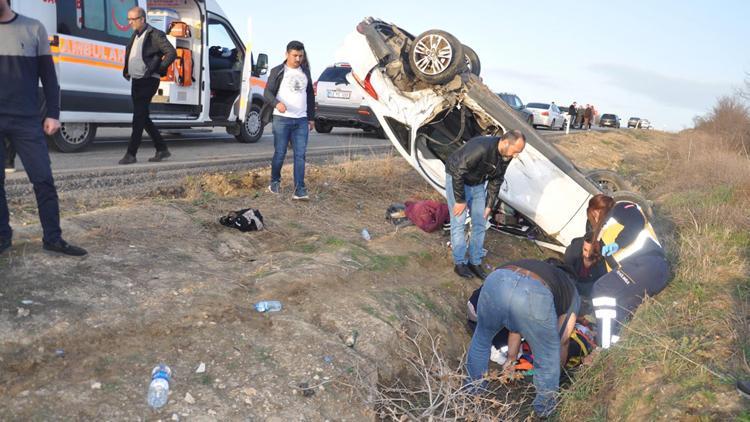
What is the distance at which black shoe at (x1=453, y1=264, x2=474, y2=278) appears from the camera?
5.34 m

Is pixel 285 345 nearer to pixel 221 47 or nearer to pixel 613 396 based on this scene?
pixel 613 396

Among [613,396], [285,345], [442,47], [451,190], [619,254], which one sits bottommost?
[613,396]

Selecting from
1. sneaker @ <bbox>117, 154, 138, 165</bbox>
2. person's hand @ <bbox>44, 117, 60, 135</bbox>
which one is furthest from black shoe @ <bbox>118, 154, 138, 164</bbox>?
person's hand @ <bbox>44, 117, 60, 135</bbox>

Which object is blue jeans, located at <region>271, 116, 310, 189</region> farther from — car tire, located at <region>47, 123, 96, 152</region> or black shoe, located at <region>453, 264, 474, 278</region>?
car tire, located at <region>47, 123, 96, 152</region>

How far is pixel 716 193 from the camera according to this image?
351 inches

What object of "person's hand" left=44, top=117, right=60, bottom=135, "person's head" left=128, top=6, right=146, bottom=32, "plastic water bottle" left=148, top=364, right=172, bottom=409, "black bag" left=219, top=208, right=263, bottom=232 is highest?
"person's head" left=128, top=6, right=146, bottom=32

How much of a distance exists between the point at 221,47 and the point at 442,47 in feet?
17.9

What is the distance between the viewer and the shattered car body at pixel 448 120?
5.86 m

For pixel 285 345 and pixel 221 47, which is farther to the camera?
pixel 221 47

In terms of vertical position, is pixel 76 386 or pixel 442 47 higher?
pixel 442 47

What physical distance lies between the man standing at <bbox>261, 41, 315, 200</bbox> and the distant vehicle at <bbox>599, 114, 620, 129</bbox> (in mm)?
46099

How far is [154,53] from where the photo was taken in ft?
22.1

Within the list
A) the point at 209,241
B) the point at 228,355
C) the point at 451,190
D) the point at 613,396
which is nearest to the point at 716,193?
the point at 451,190

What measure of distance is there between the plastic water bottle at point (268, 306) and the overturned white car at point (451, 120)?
2.97m
